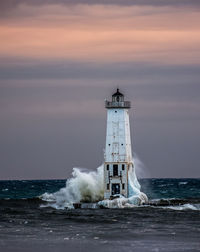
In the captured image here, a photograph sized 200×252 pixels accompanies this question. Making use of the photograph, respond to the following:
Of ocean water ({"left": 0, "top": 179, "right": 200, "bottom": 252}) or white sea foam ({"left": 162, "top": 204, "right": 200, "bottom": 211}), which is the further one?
white sea foam ({"left": 162, "top": 204, "right": 200, "bottom": 211})

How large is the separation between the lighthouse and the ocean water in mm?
1891

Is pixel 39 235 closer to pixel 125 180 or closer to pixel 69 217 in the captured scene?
pixel 69 217

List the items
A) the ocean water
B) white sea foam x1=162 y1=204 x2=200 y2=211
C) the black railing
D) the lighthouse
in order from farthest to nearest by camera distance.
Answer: the black railing, the lighthouse, white sea foam x1=162 y1=204 x2=200 y2=211, the ocean water

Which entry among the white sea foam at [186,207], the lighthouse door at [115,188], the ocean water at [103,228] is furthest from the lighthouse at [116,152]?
the white sea foam at [186,207]

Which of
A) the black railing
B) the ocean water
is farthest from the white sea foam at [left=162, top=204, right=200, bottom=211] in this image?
the black railing

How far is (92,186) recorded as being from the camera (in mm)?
64250

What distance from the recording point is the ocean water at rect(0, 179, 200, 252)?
130 ft

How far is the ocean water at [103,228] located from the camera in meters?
39.6

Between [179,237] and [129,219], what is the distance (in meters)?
9.74

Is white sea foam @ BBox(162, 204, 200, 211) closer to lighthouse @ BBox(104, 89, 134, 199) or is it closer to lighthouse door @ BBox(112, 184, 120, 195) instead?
lighthouse @ BBox(104, 89, 134, 199)

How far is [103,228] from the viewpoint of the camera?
4759 centimetres

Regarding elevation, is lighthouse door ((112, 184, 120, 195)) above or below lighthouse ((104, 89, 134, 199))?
below

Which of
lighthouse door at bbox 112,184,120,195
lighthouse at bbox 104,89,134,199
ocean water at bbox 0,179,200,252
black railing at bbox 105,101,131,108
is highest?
black railing at bbox 105,101,131,108

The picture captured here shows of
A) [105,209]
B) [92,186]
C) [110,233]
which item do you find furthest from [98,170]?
[110,233]
